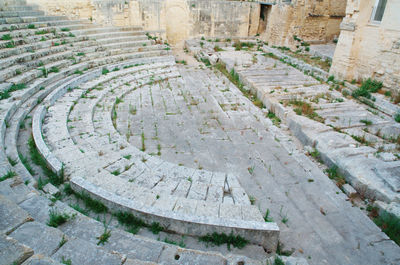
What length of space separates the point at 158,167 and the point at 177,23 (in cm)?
1165

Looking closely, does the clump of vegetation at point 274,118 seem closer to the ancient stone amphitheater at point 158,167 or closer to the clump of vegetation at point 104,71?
the ancient stone amphitheater at point 158,167

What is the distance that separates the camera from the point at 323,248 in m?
3.75

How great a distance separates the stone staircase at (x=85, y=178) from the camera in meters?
2.87

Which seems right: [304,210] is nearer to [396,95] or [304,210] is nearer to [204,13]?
[396,95]

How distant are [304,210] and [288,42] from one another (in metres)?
11.6

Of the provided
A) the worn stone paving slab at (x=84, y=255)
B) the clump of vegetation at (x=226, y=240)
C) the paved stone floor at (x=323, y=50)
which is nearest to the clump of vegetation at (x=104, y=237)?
the worn stone paving slab at (x=84, y=255)

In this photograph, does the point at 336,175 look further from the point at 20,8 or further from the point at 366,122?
the point at 20,8

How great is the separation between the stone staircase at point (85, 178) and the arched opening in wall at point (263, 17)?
9209mm

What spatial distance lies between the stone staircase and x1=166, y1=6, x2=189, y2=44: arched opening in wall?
596cm

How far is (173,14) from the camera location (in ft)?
47.0

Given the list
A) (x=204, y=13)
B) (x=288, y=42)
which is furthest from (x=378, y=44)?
(x=204, y=13)

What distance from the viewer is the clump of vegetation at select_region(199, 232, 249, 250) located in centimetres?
354

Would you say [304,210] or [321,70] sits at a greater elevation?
[321,70]

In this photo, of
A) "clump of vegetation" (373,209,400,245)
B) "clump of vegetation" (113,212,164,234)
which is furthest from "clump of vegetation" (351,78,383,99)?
"clump of vegetation" (113,212,164,234)
